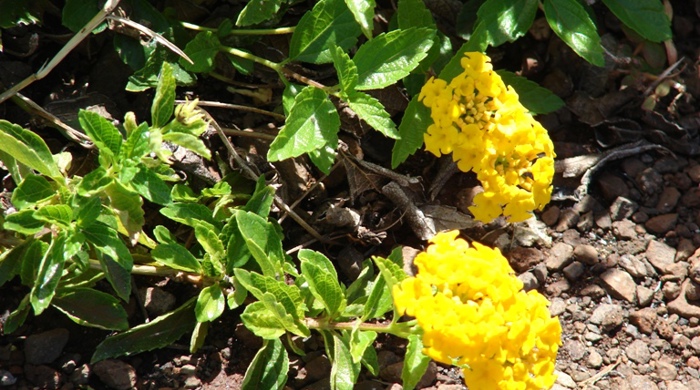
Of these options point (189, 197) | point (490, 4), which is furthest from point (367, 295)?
point (490, 4)

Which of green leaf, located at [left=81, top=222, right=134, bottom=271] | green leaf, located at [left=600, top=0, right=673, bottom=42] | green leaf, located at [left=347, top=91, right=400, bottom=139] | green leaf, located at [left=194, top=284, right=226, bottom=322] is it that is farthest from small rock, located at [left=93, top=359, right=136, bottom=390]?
green leaf, located at [left=600, top=0, right=673, bottom=42]

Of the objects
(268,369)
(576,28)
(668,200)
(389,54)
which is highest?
(389,54)

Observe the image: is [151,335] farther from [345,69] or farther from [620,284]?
[620,284]

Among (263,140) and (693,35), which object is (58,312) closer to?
(263,140)

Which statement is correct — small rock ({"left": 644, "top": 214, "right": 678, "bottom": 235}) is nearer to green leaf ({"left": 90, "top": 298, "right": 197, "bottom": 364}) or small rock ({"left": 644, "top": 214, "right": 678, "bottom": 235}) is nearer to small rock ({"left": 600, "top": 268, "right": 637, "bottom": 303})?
small rock ({"left": 600, "top": 268, "right": 637, "bottom": 303})

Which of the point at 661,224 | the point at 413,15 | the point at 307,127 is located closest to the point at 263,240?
the point at 307,127

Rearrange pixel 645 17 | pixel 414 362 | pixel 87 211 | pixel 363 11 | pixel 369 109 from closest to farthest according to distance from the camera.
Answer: pixel 87 211
pixel 414 362
pixel 363 11
pixel 369 109
pixel 645 17
